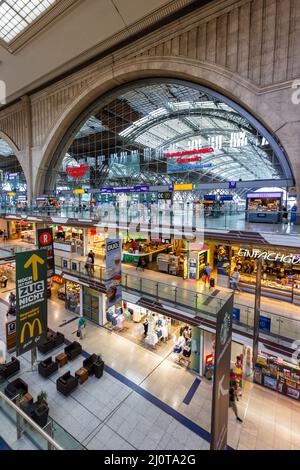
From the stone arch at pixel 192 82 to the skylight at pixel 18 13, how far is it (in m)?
5.34

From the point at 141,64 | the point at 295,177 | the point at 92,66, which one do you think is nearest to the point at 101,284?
the point at 295,177

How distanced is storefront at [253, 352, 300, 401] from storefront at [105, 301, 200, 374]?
2.60 m

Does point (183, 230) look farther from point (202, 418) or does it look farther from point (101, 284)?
point (202, 418)

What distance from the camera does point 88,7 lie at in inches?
558

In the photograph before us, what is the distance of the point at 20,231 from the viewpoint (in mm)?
27578

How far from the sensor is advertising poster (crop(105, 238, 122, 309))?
8.99 m

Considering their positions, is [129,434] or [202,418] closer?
[129,434]

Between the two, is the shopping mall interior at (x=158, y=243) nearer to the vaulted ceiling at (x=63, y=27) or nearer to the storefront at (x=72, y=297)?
the vaulted ceiling at (x=63, y=27)

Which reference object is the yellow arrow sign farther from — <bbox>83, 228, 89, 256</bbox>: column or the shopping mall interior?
<bbox>83, 228, 89, 256</bbox>: column

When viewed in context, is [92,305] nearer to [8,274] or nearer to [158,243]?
[158,243]

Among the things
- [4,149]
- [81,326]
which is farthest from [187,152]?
[4,149]

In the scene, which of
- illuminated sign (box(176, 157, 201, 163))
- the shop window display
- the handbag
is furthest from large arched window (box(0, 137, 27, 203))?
the handbag

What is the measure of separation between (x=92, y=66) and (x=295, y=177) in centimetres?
1869

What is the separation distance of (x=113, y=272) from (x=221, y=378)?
6.09m
